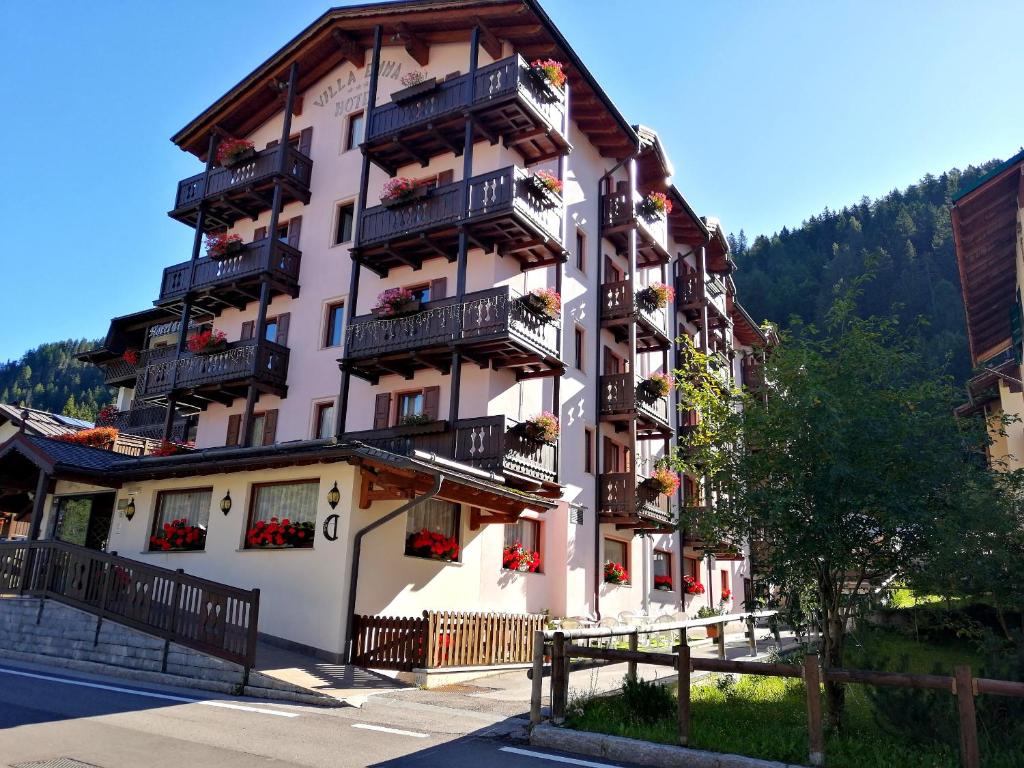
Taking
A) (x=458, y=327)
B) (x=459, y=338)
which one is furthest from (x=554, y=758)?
(x=458, y=327)

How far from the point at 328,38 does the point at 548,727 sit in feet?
78.6

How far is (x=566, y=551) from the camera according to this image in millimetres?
22594

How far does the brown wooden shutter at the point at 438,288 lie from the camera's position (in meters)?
22.7

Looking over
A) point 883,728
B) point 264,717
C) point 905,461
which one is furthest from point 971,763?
point 264,717

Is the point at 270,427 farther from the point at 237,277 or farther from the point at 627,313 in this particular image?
the point at 627,313

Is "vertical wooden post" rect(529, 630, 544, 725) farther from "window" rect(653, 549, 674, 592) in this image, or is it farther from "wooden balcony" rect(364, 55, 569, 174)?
"window" rect(653, 549, 674, 592)

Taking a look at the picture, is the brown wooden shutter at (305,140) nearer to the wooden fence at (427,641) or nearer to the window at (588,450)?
the window at (588,450)

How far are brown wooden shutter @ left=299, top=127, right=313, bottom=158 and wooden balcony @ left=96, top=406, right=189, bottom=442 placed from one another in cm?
1076

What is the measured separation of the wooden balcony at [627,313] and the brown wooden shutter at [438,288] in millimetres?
5956

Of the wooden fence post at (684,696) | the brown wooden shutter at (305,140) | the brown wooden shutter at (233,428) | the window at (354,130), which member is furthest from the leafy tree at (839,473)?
the brown wooden shutter at (305,140)

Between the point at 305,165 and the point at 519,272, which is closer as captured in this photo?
the point at 519,272

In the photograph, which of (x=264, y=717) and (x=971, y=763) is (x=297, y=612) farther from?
(x=971, y=763)

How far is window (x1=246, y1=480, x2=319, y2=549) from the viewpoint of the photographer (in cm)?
1580

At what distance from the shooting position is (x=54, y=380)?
370 feet
